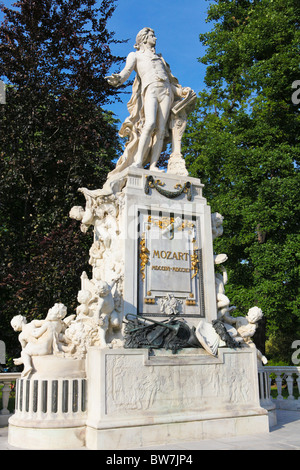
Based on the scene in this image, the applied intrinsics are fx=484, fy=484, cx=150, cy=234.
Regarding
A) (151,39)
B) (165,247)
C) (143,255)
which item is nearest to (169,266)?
(165,247)

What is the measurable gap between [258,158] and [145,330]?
9.93m

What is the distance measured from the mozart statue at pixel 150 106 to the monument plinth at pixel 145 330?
0.08ft

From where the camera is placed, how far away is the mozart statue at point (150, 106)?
9750 millimetres

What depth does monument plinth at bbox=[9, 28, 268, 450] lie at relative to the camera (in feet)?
22.2

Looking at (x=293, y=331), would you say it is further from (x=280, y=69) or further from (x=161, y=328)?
(x=161, y=328)

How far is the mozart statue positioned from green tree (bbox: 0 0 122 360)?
17.1 ft

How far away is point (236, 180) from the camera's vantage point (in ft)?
54.2

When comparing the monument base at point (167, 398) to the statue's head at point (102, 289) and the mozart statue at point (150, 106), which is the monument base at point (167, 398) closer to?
the statue's head at point (102, 289)

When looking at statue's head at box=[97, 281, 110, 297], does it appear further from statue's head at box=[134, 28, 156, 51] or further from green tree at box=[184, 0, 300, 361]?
green tree at box=[184, 0, 300, 361]

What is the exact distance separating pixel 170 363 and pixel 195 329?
1052 millimetres

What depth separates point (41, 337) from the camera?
7512 millimetres

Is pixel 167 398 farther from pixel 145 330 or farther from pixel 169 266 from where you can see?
pixel 169 266
